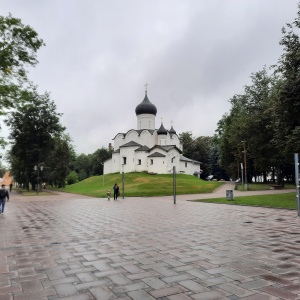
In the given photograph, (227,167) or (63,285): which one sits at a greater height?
(227,167)

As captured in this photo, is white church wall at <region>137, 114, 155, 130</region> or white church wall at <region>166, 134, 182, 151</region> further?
white church wall at <region>166, 134, 182, 151</region>

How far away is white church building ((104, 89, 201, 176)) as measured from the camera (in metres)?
67.2

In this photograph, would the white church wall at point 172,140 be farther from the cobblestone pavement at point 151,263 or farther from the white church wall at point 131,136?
the cobblestone pavement at point 151,263

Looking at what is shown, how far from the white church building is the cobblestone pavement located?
2225 inches

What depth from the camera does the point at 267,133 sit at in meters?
42.3

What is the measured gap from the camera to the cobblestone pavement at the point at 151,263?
15.2ft

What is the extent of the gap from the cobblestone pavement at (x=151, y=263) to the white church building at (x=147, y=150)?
185 ft

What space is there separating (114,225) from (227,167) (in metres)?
51.6

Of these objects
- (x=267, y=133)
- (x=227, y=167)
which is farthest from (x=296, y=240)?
(x=227, y=167)

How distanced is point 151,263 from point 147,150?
6254 cm

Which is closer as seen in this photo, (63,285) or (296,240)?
(63,285)

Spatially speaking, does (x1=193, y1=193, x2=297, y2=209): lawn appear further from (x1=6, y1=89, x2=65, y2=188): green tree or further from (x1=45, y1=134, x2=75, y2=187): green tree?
(x1=45, y1=134, x2=75, y2=187): green tree

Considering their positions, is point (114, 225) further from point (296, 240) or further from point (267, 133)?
point (267, 133)

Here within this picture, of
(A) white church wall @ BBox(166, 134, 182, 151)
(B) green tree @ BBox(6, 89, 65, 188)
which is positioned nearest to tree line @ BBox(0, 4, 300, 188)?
(B) green tree @ BBox(6, 89, 65, 188)
